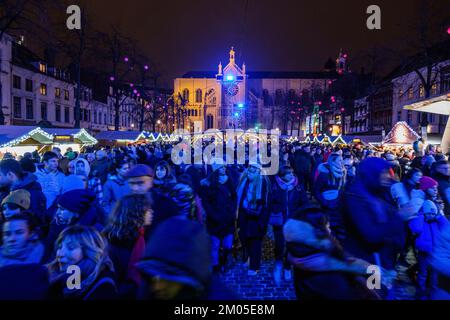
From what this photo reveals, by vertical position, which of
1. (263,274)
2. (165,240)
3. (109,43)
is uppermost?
(109,43)

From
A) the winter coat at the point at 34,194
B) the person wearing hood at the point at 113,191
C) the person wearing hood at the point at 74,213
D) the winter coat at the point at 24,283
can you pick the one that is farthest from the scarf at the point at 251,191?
the winter coat at the point at 24,283

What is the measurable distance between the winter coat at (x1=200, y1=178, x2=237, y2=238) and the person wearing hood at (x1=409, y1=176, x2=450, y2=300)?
8.78 ft

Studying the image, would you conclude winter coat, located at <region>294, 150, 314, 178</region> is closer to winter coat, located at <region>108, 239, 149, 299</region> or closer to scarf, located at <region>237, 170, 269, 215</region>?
scarf, located at <region>237, 170, 269, 215</region>

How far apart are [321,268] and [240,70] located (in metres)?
106

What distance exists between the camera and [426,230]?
4.46m

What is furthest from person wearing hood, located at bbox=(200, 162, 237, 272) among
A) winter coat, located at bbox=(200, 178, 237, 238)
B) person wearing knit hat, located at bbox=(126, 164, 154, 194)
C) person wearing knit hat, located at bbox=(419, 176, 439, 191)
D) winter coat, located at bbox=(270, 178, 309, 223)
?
person wearing knit hat, located at bbox=(419, 176, 439, 191)

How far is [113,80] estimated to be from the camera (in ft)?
106

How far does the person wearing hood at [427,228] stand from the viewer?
4238 millimetres

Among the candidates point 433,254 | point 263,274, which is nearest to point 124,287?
point 433,254

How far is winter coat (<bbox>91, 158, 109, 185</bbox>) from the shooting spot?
756 cm

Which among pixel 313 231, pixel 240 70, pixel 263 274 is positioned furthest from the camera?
pixel 240 70

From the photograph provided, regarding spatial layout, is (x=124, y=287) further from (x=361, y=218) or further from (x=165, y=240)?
(x=361, y=218)

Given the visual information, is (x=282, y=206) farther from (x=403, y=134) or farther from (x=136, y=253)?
(x=403, y=134)

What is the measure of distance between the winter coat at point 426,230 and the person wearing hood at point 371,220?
113cm
